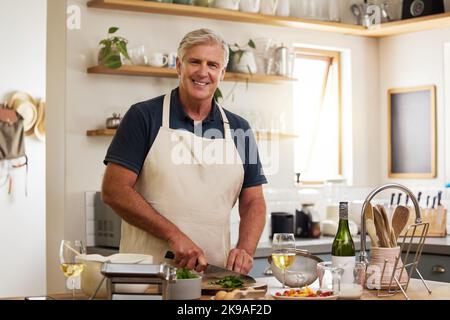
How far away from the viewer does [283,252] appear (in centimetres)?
263

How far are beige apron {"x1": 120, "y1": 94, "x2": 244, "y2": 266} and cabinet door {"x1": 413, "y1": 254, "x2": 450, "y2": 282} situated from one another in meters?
1.77

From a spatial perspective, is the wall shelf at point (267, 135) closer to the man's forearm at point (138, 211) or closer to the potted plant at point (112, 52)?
the potted plant at point (112, 52)

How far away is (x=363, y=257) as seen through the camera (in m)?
2.64

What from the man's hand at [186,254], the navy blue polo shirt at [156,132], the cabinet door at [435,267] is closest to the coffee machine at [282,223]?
the cabinet door at [435,267]

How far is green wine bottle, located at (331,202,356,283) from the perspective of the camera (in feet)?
8.48

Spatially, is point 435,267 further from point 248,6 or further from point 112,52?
point 112,52

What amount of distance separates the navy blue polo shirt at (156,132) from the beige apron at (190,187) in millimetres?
25

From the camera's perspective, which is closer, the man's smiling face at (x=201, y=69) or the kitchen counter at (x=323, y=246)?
the man's smiling face at (x=201, y=69)

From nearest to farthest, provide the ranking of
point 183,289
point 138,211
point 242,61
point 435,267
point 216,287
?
point 183,289 → point 216,287 → point 138,211 → point 435,267 → point 242,61

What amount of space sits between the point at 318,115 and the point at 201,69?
126 inches

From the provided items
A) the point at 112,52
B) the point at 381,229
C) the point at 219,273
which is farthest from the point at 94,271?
the point at 112,52

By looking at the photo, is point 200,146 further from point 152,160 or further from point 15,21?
point 15,21

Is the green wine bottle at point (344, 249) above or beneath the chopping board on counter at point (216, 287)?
above

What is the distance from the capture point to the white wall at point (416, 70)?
231 inches
